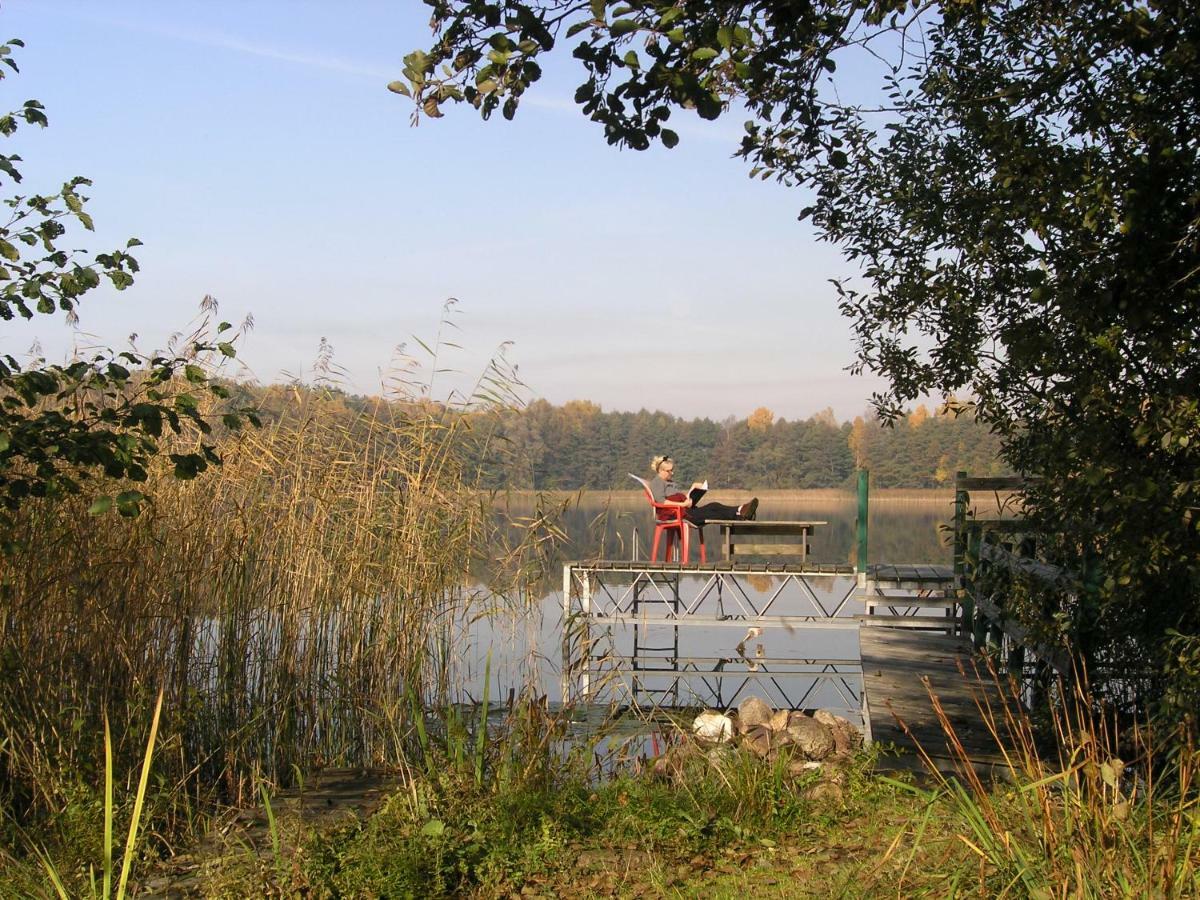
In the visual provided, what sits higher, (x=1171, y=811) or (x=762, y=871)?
(x=1171, y=811)

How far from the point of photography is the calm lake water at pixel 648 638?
20.0ft

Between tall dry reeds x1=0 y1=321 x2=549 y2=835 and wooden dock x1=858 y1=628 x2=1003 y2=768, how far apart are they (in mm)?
Result: 2254

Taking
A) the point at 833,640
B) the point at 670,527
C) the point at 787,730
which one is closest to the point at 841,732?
the point at 787,730

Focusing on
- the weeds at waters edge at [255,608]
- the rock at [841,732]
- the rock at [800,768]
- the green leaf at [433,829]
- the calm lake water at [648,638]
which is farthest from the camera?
the rock at [841,732]

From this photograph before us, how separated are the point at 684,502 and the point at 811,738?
6874mm

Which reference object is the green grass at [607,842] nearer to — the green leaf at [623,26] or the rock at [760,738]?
the rock at [760,738]

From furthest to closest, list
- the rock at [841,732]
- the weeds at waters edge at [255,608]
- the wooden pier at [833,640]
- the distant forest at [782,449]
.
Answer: the distant forest at [782,449]
the rock at [841,732]
the wooden pier at [833,640]
the weeds at waters edge at [255,608]

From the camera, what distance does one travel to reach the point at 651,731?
5.71 meters

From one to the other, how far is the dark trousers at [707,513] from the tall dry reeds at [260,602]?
26.0 feet

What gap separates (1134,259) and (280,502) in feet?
13.7

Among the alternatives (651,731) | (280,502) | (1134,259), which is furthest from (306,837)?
(1134,259)

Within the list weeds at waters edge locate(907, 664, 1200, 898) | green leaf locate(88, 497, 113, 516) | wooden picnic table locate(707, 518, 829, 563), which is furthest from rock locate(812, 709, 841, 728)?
green leaf locate(88, 497, 113, 516)

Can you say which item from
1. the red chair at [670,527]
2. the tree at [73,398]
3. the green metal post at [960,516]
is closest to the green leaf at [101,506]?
the tree at [73,398]

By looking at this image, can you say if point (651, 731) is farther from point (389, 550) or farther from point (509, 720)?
point (389, 550)
